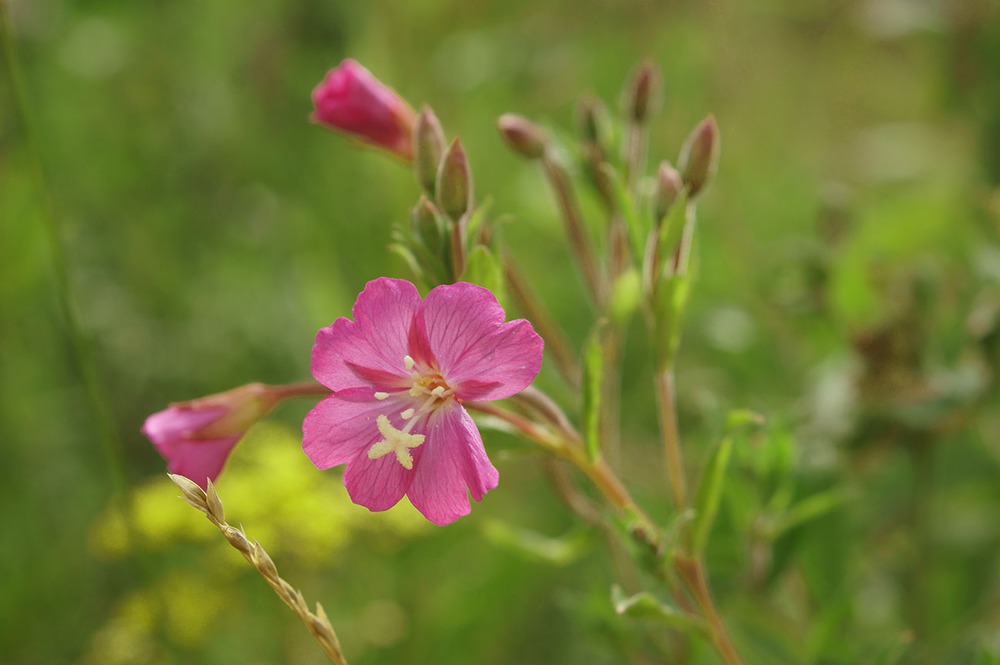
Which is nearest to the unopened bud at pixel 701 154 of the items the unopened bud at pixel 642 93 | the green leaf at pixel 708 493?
the unopened bud at pixel 642 93

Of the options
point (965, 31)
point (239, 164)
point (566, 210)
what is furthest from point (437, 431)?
point (239, 164)

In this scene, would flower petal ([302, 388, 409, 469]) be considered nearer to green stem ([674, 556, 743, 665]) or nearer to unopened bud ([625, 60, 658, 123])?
green stem ([674, 556, 743, 665])

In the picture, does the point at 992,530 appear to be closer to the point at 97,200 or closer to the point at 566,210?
the point at 566,210

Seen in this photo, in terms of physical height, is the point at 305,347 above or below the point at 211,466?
below

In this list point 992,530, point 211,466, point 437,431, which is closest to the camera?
point 437,431

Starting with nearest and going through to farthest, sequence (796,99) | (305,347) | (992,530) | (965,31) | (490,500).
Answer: (992,530)
(965,31)
(490,500)
(305,347)
(796,99)

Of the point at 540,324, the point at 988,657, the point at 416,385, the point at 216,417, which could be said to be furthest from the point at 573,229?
the point at 988,657

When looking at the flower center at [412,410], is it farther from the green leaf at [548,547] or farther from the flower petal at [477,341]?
the green leaf at [548,547]
